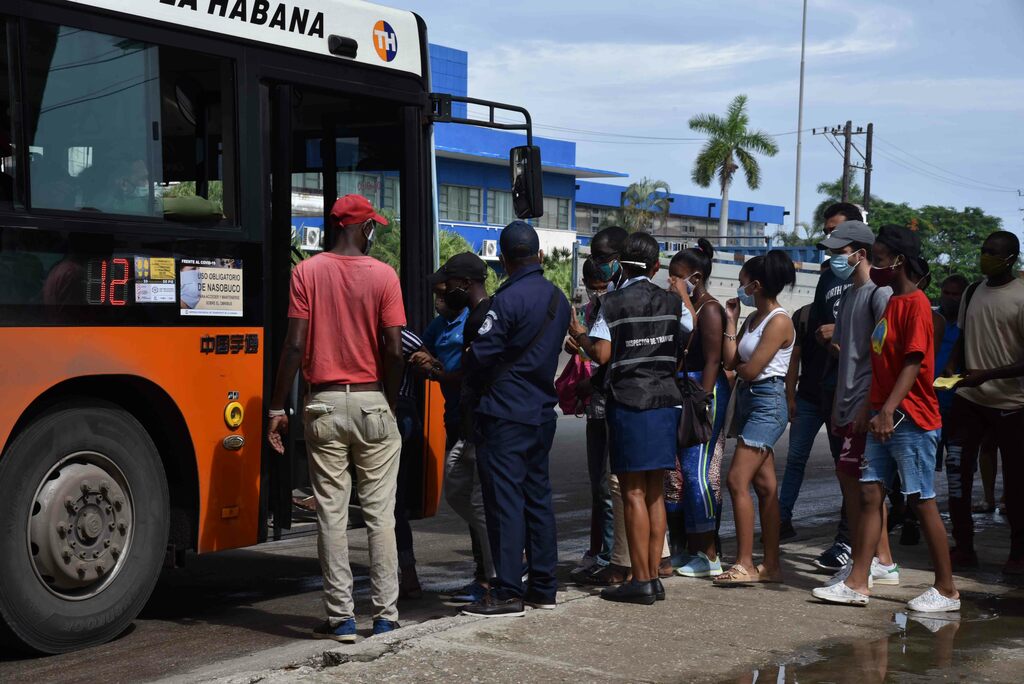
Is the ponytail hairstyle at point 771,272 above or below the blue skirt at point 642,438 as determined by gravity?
above

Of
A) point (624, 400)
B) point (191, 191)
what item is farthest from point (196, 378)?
point (624, 400)

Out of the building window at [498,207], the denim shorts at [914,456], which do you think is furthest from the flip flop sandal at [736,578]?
the building window at [498,207]

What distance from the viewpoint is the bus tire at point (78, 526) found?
546 cm

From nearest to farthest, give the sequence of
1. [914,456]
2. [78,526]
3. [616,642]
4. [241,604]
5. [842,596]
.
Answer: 1. [78,526]
2. [616,642]
3. [914,456]
4. [842,596]
5. [241,604]

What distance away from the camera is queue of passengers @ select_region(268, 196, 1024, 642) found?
19.4 ft

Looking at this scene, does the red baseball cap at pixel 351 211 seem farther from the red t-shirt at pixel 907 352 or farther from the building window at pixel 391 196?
the red t-shirt at pixel 907 352

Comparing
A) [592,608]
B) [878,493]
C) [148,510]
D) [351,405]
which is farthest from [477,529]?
[878,493]

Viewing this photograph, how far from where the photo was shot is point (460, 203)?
52812 millimetres

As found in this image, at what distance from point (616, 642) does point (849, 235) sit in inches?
118

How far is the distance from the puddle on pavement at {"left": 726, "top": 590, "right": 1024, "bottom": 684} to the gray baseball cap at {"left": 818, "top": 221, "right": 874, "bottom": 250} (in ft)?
6.98

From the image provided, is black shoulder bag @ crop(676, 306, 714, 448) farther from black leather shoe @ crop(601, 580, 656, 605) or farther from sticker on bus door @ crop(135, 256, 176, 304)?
sticker on bus door @ crop(135, 256, 176, 304)

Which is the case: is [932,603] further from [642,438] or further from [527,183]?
[527,183]

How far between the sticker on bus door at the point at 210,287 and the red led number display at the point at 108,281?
0.33 m

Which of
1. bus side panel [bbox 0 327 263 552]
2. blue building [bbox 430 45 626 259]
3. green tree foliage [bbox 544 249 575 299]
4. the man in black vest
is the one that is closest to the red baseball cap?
bus side panel [bbox 0 327 263 552]
